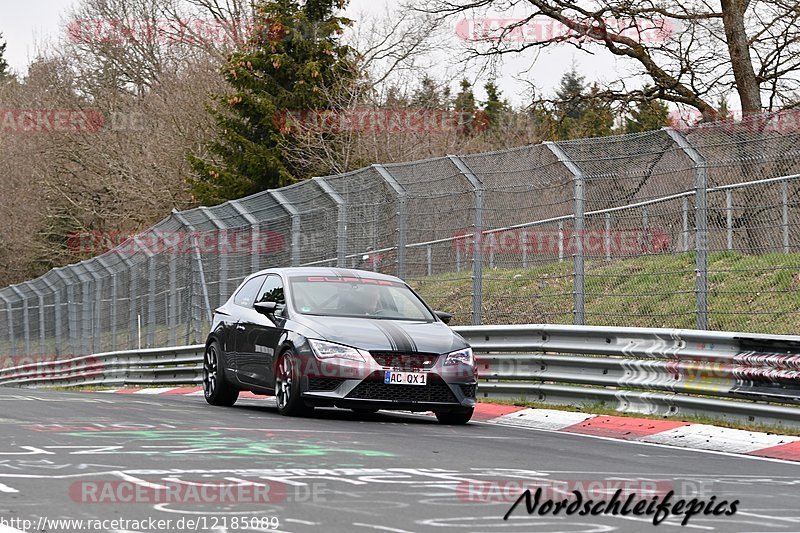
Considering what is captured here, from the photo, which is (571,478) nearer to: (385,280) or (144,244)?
(385,280)

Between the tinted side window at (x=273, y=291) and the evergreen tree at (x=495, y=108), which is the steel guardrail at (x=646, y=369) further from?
the evergreen tree at (x=495, y=108)

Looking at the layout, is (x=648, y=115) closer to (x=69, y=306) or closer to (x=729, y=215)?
(x=69, y=306)

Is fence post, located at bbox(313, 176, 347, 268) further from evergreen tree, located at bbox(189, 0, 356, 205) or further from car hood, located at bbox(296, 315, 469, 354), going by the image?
evergreen tree, located at bbox(189, 0, 356, 205)

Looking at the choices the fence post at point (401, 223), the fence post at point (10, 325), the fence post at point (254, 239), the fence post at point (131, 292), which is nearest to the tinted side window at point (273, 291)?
the fence post at point (401, 223)

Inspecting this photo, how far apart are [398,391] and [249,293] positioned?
311cm

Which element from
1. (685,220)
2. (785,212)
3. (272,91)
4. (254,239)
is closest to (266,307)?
(685,220)

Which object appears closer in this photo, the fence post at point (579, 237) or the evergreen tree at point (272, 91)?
the fence post at point (579, 237)

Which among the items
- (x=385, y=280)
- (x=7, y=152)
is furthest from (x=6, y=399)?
(x=7, y=152)

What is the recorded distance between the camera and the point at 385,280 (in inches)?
539

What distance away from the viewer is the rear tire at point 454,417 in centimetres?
1245

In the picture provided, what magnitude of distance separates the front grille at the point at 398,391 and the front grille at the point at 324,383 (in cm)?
16

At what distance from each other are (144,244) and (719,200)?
15.1m

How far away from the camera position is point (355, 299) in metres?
13.1

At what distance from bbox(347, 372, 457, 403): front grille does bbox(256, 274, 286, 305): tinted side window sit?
171cm
